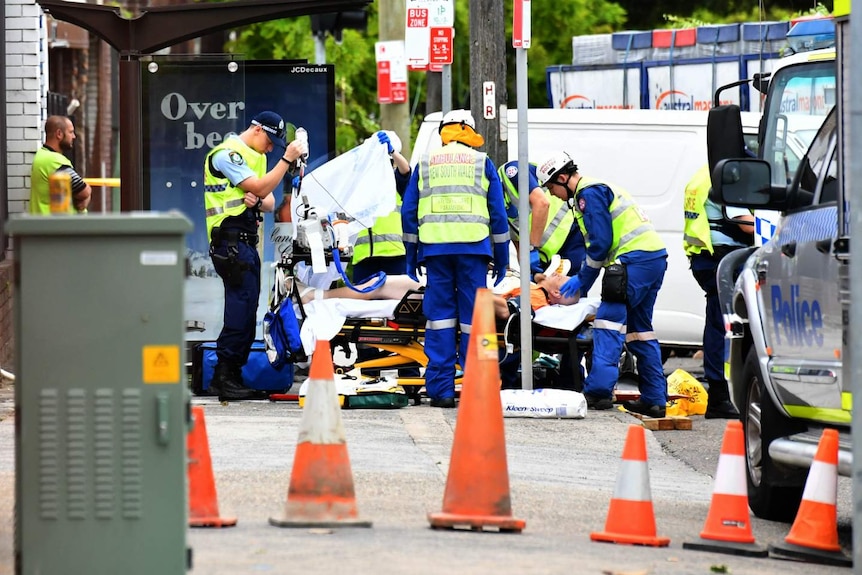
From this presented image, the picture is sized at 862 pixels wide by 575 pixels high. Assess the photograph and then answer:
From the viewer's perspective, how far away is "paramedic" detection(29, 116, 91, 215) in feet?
41.3

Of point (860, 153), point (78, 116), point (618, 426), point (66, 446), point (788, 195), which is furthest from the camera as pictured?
point (78, 116)

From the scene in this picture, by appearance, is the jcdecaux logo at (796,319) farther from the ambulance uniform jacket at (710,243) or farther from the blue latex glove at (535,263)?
the blue latex glove at (535,263)

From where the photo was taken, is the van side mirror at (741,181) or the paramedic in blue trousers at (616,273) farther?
→ the paramedic in blue trousers at (616,273)

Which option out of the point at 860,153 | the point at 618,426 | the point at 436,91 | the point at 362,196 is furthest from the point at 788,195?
the point at 436,91

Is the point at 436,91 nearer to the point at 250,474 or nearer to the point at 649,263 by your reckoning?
the point at 649,263

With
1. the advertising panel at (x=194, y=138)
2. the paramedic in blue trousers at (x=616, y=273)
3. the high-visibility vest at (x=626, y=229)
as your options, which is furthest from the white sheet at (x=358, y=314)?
the advertising panel at (x=194, y=138)

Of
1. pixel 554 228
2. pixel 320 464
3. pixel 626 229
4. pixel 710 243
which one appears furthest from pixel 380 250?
pixel 320 464

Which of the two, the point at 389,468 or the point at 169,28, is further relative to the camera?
the point at 169,28

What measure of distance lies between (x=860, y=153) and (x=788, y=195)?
1810 millimetres

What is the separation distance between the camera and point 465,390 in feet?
22.2

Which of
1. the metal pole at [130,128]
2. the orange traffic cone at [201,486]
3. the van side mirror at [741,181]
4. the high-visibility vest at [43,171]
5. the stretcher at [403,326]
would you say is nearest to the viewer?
the orange traffic cone at [201,486]

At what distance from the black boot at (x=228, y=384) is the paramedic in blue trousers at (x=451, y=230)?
4.17 feet

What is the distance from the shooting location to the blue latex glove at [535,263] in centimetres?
1291

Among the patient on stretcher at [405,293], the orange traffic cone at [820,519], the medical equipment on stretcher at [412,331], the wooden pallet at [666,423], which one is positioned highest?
the patient on stretcher at [405,293]
